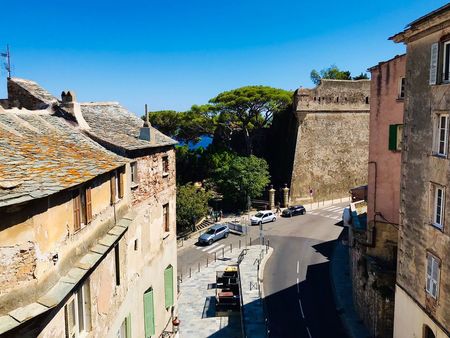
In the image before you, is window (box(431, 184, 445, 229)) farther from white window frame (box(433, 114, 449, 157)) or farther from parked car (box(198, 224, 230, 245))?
parked car (box(198, 224, 230, 245))

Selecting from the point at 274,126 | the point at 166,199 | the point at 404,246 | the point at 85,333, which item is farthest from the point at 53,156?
the point at 274,126

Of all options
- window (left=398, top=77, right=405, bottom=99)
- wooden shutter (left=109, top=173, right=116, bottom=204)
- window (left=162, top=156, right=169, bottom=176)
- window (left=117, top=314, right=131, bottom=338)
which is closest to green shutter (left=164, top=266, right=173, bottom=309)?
window (left=162, top=156, right=169, bottom=176)

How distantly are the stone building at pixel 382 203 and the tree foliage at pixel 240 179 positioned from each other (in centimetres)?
2246

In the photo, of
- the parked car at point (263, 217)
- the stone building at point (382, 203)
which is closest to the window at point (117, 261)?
the stone building at point (382, 203)

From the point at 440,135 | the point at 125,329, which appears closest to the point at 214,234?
the point at 125,329

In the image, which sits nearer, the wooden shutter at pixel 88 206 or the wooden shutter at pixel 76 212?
the wooden shutter at pixel 76 212

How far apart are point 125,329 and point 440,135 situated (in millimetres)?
12763

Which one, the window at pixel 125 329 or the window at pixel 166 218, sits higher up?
the window at pixel 166 218

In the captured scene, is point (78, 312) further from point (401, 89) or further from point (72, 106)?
point (401, 89)

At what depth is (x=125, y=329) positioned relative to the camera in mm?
13492

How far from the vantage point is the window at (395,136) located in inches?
798

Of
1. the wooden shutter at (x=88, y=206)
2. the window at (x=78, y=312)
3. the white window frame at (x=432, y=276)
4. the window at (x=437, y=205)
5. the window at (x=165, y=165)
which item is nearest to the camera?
the window at (x=78, y=312)

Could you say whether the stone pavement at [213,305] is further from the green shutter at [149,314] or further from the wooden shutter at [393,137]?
the wooden shutter at [393,137]

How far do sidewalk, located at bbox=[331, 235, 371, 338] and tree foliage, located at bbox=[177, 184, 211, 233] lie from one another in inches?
546
